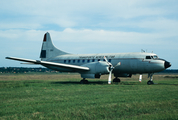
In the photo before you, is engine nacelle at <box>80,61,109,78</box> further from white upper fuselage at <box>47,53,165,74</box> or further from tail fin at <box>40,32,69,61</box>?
tail fin at <box>40,32,69,61</box>

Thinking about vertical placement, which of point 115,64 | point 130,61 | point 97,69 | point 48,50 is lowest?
point 97,69

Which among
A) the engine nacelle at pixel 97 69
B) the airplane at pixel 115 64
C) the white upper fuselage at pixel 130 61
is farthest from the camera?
the engine nacelle at pixel 97 69

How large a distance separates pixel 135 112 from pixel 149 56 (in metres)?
17.7

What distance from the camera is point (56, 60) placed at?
109 feet

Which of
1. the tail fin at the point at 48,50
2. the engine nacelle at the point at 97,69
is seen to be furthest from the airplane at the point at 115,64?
the tail fin at the point at 48,50

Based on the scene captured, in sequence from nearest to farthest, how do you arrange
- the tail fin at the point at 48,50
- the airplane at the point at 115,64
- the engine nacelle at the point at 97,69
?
the airplane at the point at 115,64 → the engine nacelle at the point at 97,69 → the tail fin at the point at 48,50

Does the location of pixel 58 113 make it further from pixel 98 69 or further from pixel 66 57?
pixel 66 57

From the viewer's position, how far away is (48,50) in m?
35.5

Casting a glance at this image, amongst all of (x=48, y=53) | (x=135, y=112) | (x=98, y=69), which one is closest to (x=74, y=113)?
(x=135, y=112)

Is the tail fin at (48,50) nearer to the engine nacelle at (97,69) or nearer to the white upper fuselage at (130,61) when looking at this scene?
the white upper fuselage at (130,61)

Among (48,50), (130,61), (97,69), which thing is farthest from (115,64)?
(48,50)

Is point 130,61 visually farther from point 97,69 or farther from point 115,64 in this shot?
point 97,69

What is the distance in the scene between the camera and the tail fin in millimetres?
35019

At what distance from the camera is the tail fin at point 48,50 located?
115 feet
